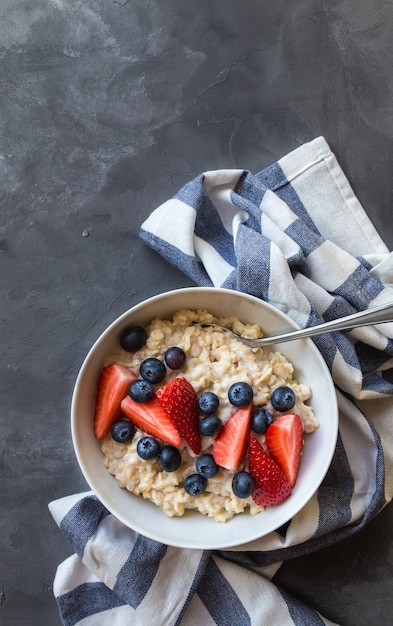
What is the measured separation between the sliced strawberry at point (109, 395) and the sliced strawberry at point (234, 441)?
11.0 inches

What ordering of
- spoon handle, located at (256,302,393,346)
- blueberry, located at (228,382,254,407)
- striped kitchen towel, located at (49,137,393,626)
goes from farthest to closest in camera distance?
striped kitchen towel, located at (49,137,393,626) < blueberry, located at (228,382,254,407) < spoon handle, located at (256,302,393,346)

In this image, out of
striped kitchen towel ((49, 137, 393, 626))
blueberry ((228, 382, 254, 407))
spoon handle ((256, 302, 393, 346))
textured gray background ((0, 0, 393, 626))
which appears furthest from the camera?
textured gray background ((0, 0, 393, 626))

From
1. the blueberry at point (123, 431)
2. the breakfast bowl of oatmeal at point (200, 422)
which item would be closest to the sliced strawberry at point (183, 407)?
the breakfast bowl of oatmeal at point (200, 422)

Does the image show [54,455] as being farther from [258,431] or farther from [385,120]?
[385,120]

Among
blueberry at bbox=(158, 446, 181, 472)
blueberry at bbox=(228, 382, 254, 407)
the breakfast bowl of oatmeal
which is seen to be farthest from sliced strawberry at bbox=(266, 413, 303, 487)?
blueberry at bbox=(158, 446, 181, 472)

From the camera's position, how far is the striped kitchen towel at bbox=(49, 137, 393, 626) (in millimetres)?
1729

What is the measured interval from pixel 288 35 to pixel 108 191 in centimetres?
75

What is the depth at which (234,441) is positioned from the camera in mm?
1581

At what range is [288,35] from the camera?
1923mm

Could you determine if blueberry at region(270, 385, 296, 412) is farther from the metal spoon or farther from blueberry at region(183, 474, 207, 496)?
blueberry at region(183, 474, 207, 496)

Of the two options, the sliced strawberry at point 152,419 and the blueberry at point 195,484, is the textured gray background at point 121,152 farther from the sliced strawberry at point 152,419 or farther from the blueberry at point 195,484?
the blueberry at point 195,484

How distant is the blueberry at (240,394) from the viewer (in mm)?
1561

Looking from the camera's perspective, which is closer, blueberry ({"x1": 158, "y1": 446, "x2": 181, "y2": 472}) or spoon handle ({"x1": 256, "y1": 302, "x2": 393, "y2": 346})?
spoon handle ({"x1": 256, "y1": 302, "x2": 393, "y2": 346})

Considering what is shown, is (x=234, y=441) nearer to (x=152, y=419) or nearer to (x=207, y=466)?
(x=207, y=466)
